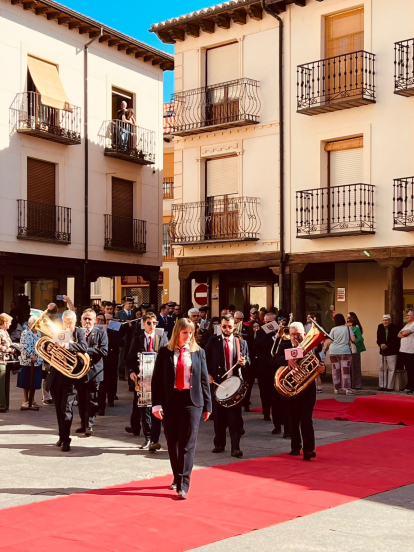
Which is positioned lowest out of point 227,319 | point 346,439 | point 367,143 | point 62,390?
point 346,439

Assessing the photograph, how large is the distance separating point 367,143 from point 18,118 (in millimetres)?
10431

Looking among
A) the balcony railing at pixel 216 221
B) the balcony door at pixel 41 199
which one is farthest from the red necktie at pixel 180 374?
the balcony door at pixel 41 199

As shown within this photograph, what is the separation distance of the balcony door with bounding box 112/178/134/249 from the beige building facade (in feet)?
0.12

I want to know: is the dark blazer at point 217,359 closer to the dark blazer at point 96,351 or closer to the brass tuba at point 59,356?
the brass tuba at point 59,356

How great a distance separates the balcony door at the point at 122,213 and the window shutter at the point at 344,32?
9.93 meters

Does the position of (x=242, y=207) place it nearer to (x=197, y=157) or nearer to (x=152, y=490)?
(x=197, y=157)

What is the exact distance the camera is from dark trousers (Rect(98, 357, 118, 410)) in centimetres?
1510

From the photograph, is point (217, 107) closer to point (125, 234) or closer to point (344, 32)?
point (344, 32)

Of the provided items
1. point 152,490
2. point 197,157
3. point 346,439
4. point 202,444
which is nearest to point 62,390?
point 202,444

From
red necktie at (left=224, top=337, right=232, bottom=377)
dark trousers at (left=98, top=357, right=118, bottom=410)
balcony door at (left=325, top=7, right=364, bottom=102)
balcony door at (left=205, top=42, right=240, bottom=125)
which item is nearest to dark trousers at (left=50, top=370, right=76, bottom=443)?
Result: red necktie at (left=224, top=337, right=232, bottom=377)

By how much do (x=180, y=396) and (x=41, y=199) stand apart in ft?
61.2

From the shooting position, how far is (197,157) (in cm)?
2448

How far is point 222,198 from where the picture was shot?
24.1m

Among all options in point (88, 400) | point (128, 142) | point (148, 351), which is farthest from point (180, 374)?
point (128, 142)
